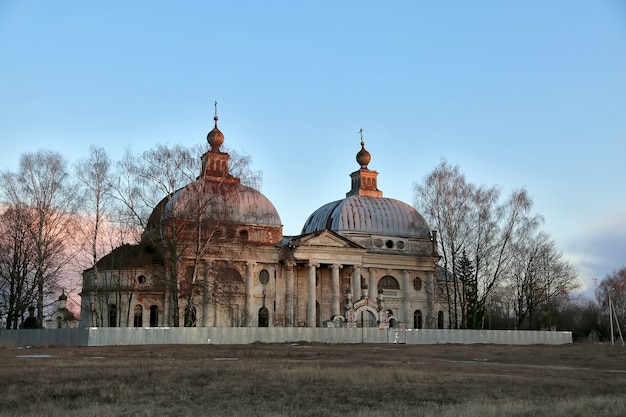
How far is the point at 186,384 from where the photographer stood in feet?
66.3

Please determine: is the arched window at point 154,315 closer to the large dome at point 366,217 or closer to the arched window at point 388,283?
the large dome at point 366,217

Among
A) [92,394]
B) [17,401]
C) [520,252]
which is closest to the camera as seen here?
[17,401]

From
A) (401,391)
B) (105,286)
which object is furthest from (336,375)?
(105,286)

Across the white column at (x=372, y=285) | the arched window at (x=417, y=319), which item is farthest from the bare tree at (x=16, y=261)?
the arched window at (x=417, y=319)

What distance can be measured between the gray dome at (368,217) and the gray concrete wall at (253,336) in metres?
16.4

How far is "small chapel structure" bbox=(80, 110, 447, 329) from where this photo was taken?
4906 cm

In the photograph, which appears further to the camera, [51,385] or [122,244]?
[122,244]

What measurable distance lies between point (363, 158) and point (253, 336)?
3895 cm

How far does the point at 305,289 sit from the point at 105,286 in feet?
60.6

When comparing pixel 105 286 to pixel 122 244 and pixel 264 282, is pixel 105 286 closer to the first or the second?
pixel 122 244

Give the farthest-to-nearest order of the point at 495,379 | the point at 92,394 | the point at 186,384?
the point at 495,379 → the point at 186,384 → the point at 92,394

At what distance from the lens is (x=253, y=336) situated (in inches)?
1975

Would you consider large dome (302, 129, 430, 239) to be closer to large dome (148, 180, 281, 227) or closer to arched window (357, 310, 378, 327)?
arched window (357, 310, 378, 327)

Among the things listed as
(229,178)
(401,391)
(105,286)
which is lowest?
(401,391)
